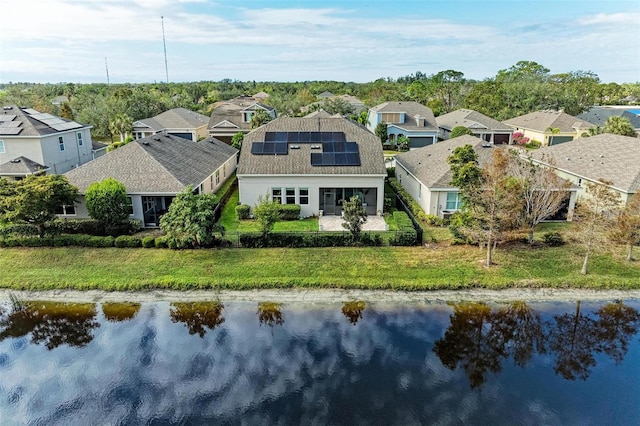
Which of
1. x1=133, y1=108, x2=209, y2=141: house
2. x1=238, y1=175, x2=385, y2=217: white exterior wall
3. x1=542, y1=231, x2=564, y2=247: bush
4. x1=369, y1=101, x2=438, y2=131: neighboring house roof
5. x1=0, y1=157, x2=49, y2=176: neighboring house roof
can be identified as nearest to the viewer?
x1=542, y1=231, x2=564, y2=247: bush

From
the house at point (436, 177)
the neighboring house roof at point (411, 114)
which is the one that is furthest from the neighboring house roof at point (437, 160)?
the neighboring house roof at point (411, 114)

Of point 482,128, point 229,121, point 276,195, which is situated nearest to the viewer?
point 276,195

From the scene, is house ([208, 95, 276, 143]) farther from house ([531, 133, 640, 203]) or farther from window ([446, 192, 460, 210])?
house ([531, 133, 640, 203])

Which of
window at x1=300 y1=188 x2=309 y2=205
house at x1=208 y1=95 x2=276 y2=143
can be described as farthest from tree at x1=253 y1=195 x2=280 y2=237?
house at x1=208 y1=95 x2=276 y2=143

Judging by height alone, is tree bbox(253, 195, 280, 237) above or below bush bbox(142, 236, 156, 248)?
above

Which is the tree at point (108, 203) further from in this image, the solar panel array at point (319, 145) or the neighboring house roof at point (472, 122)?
the neighboring house roof at point (472, 122)

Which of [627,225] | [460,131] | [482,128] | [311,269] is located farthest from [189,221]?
[482,128]

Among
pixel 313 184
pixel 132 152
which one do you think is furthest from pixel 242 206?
pixel 132 152

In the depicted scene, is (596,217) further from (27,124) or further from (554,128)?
(554,128)
